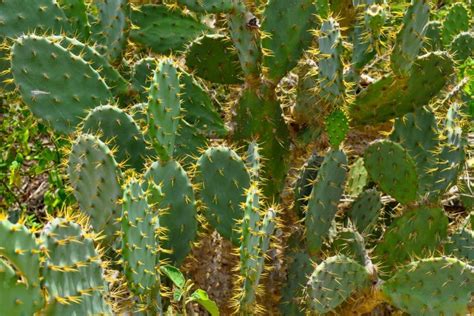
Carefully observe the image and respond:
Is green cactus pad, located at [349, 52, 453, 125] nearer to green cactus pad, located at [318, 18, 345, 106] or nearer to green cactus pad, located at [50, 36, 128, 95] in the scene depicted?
green cactus pad, located at [318, 18, 345, 106]

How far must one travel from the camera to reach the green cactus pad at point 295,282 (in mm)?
2646

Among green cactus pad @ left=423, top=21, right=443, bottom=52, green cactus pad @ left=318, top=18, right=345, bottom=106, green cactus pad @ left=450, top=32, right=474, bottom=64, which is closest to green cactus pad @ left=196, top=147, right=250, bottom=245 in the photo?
green cactus pad @ left=318, top=18, right=345, bottom=106

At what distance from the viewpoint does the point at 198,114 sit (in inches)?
112

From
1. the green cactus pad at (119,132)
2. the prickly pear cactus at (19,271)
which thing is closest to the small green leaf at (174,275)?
the green cactus pad at (119,132)

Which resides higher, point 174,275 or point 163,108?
point 163,108

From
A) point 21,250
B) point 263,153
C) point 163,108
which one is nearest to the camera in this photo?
point 21,250

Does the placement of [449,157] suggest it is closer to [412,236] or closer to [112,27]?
[412,236]

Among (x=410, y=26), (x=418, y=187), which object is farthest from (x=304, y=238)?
(x=410, y=26)

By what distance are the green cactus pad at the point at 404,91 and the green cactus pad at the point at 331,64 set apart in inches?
8.4

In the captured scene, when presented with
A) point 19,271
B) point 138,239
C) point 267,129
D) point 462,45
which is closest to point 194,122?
point 267,129

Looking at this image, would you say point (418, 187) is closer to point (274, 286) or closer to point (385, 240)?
point (385, 240)

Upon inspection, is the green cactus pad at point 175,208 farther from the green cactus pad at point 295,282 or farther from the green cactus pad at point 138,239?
the green cactus pad at point 295,282

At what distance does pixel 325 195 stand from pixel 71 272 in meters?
1.03

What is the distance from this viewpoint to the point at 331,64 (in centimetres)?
245
